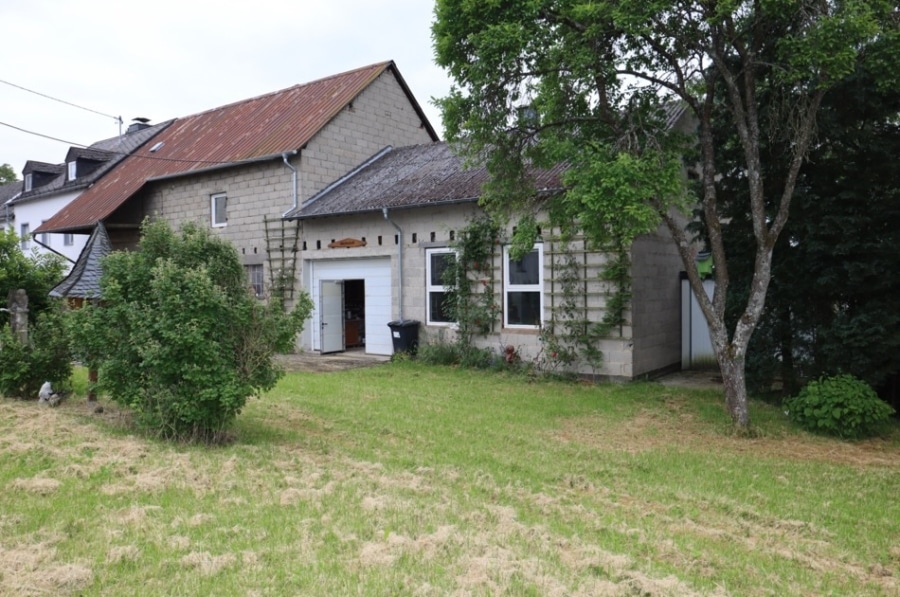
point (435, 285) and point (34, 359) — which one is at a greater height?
point (435, 285)

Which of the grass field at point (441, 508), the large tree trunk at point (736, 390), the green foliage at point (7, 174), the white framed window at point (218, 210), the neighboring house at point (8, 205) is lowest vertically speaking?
the grass field at point (441, 508)

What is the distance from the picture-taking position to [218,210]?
1959cm

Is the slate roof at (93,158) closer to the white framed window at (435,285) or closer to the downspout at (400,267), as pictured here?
the downspout at (400,267)

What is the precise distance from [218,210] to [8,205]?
68.2 feet

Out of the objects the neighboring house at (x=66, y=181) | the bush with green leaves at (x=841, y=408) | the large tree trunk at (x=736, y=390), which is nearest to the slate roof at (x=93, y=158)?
the neighboring house at (x=66, y=181)

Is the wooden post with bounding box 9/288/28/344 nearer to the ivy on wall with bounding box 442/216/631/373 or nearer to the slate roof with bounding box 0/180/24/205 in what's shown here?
the ivy on wall with bounding box 442/216/631/373

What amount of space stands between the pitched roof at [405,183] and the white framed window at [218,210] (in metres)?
3.35

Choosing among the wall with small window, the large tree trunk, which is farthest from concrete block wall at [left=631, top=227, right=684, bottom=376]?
the wall with small window

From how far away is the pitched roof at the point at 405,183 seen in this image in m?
14.0

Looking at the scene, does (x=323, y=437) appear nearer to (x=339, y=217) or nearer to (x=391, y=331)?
(x=391, y=331)

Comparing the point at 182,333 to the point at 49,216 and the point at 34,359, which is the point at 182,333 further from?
the point at 49,216

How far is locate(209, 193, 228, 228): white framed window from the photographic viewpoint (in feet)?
63.6

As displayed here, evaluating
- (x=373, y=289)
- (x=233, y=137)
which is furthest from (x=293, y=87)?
(x=373, y=289)

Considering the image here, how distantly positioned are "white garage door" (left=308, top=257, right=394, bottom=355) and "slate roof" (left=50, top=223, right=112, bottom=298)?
7047 millimetres
